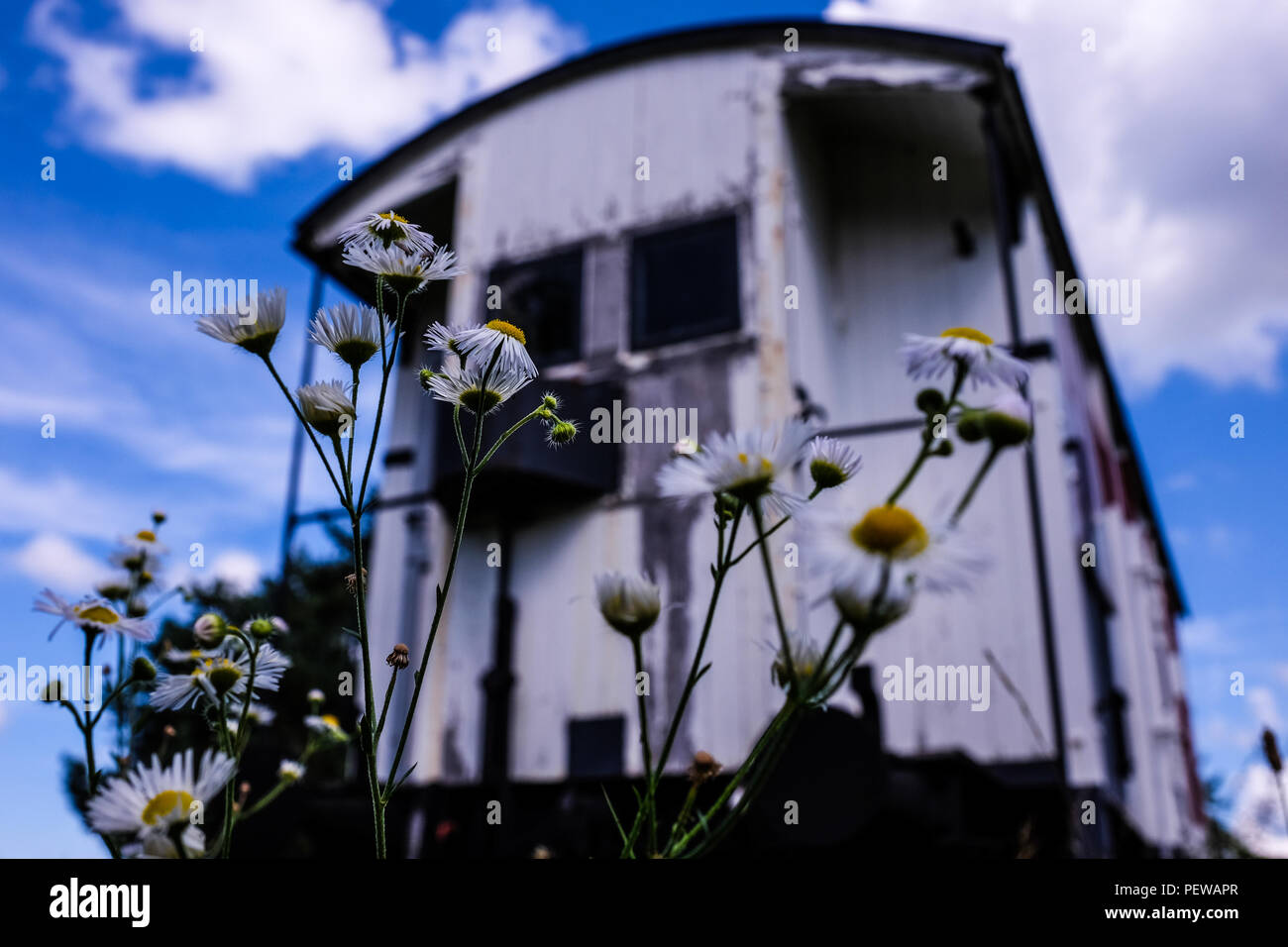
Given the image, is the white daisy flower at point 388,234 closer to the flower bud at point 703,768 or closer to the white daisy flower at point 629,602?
the white daisy flower at point 629,602

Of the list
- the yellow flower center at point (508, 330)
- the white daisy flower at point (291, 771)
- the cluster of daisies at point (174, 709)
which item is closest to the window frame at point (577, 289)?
the white daisy flower at point (291, 771)

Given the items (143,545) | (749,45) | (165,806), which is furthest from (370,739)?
(749,45)

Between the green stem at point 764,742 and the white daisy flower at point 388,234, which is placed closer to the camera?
the green stem at point 764,742

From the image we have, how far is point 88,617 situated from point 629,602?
0.61 m

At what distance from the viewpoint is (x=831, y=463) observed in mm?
833

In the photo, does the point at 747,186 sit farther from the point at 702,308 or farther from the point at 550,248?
the point at 550,248

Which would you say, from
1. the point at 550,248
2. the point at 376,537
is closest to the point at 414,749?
the point at 376,537

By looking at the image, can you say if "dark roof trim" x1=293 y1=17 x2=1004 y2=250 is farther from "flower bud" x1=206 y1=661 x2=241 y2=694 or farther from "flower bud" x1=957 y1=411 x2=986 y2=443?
"flower bud" x1=206 y1=661 x2=241 y2=694

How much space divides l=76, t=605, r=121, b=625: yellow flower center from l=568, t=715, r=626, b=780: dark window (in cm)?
568

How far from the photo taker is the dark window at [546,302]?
784cm

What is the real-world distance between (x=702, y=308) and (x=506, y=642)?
2.70 meters

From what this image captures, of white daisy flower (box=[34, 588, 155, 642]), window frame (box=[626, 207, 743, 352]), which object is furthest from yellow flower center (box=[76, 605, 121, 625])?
window frame (box=[626, 207, 743, 352])

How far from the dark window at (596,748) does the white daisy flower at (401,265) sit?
5.93m

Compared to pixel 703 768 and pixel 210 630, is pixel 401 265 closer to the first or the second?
pixel 210 630
